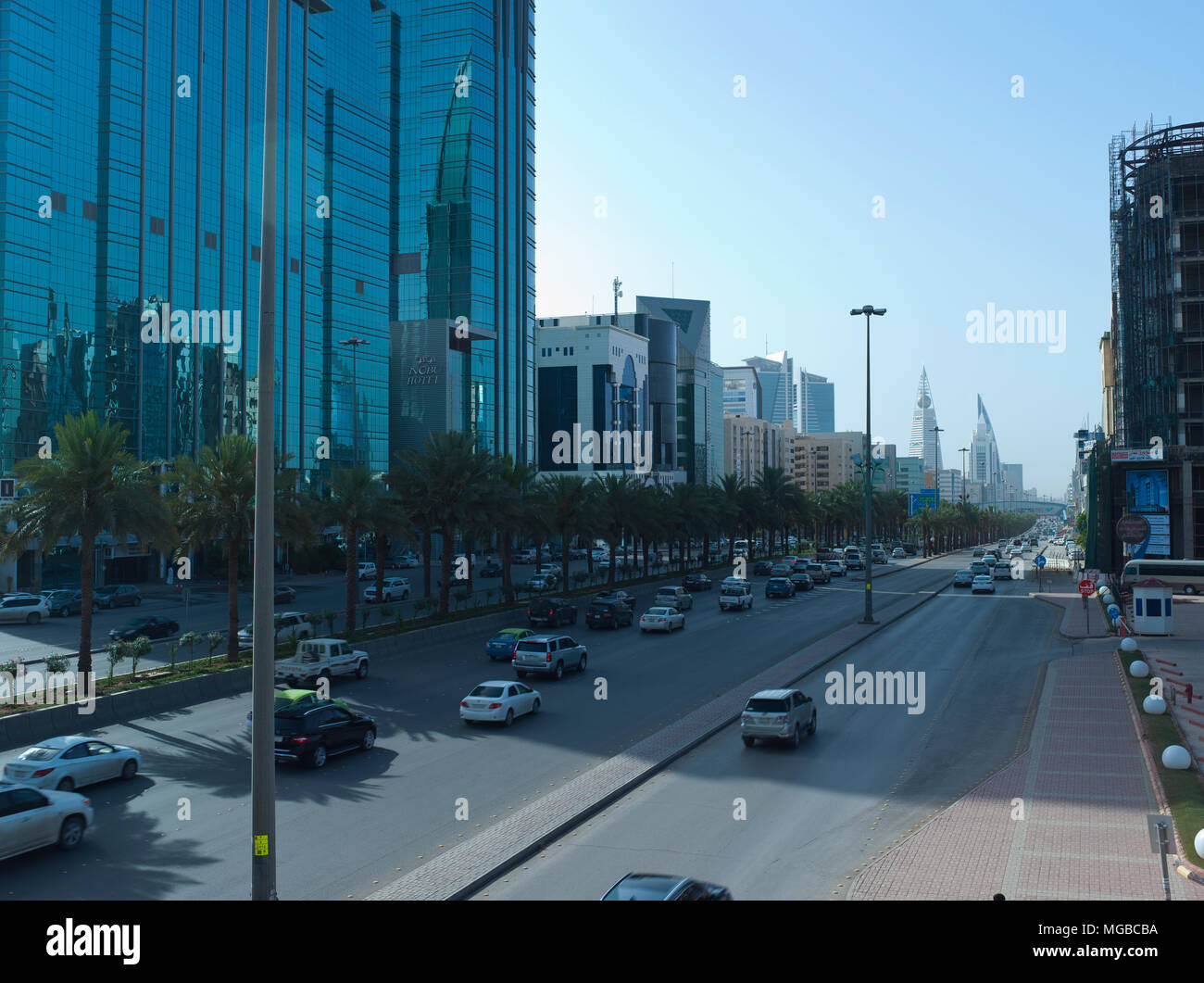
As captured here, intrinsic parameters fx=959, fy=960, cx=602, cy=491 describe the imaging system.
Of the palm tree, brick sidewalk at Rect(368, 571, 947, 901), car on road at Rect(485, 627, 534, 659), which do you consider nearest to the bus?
brick sidewalk at Rect(368, 571, 947, 901)

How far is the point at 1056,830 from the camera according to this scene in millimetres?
15305

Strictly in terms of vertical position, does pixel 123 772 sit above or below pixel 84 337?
below

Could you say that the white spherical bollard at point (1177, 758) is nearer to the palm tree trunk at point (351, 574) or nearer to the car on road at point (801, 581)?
the palm tree trunk at point (351, 574)

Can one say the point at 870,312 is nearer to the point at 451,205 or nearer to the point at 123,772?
the point at 123,772

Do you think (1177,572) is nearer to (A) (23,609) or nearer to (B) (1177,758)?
(B) (1177,758)

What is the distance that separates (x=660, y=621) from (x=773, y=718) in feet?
72.4

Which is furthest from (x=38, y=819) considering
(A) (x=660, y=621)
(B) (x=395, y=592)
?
(B) (x=395, y=592)

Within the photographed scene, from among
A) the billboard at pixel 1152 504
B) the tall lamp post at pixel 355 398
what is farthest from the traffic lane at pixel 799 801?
the billboard at pixel 1152 504

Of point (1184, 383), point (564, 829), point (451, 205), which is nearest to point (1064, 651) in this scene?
point (564, 829)

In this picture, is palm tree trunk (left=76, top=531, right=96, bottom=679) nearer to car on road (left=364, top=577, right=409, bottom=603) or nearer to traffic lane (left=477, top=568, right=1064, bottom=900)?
traffic lane (left=477, top=568, right=1064, bottom=900)

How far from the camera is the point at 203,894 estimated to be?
515 inches

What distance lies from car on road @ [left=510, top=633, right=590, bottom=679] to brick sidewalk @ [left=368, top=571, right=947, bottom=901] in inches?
239
